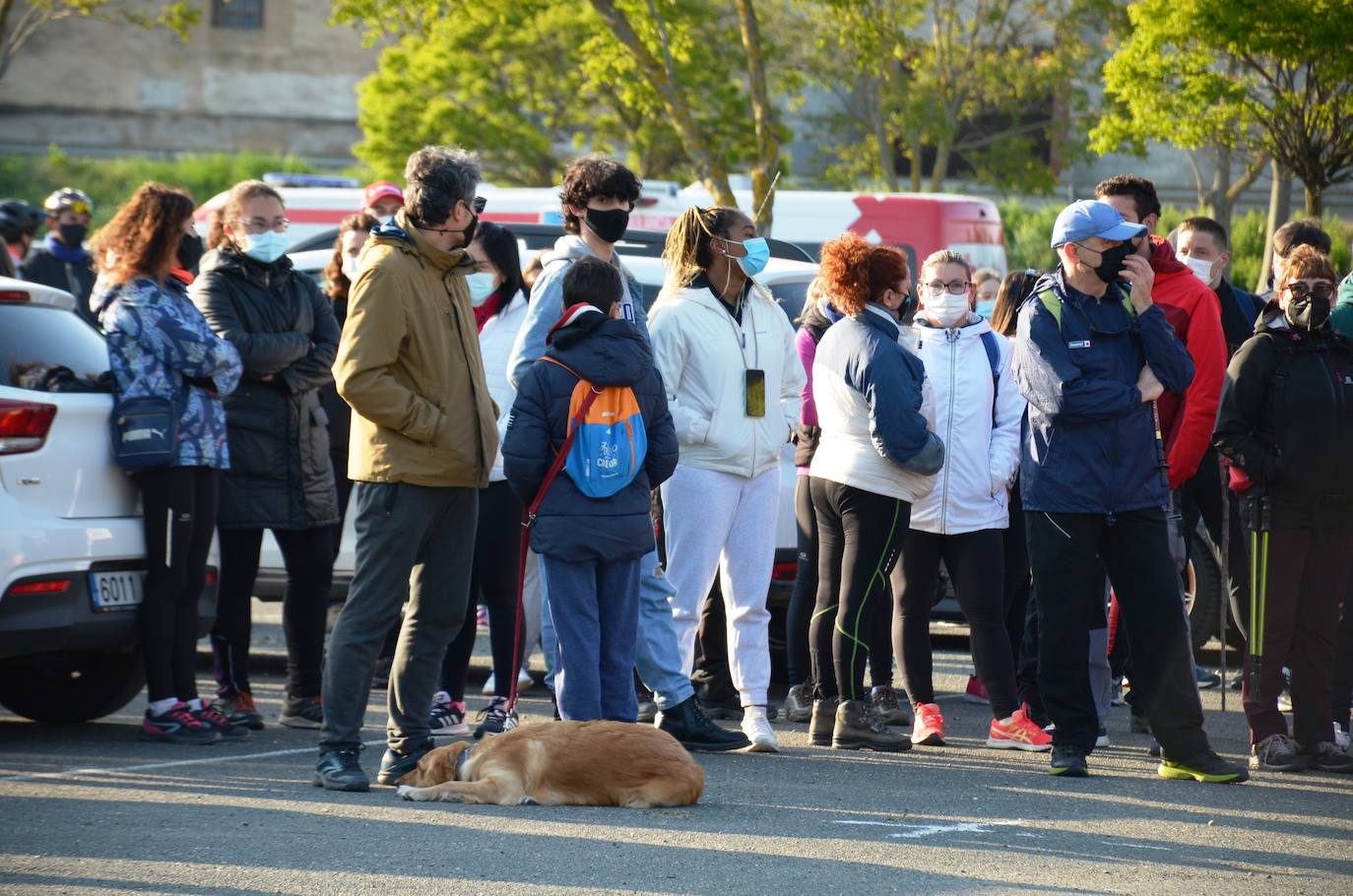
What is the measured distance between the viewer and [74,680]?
7754 millimetres

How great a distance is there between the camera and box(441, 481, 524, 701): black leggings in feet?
25.5

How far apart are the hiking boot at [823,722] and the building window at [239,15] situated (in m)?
50.7

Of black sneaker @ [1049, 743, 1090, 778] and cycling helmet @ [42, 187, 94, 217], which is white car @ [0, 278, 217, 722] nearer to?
black sneaker @ [1049, 743, 1090, 778]

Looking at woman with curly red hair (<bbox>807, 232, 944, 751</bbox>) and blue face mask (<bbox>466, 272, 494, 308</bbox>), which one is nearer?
woman with curly red hair (<bbox>807, 232, 944, 751</bbox>)

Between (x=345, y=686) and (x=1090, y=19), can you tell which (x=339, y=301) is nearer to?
(x=345, y=686)

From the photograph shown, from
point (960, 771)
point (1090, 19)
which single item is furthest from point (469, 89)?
point (960, 771)

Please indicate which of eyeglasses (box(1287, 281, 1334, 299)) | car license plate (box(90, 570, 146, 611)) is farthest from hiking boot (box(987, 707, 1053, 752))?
car license plate (box(90, 570, 146, 611))

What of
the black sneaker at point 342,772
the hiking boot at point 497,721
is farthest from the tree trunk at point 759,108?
the black sneaker at point 342,772

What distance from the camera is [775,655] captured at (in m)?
9.21

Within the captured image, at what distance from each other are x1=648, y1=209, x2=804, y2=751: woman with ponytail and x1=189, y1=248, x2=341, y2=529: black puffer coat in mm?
1473

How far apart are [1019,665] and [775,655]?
1461 millimetres

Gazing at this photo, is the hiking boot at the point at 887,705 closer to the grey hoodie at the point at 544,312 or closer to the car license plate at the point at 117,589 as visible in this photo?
the grey hoodie at the point at 544,312

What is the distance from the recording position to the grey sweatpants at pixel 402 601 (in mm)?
6191

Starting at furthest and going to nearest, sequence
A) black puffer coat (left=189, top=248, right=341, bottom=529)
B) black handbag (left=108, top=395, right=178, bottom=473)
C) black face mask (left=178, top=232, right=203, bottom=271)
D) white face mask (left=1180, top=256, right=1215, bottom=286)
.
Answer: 1. white face mask (left=1180, top=256, right=1215, bottom=286)
2. black face mask (left=178, top=232, right=203, bottom=271)
3. black puffer coat (left=189, top=248, right=341, bottom=529)
4. black handbag (left=108, top=395, right=178, bottom=473)
